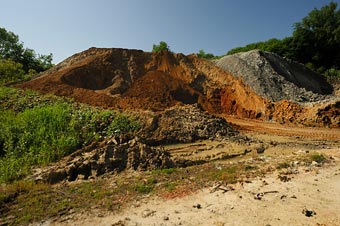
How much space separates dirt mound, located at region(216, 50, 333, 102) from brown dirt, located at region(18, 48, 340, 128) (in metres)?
0.75

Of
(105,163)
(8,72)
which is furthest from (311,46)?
(105,163)

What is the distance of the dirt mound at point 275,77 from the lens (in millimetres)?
18975

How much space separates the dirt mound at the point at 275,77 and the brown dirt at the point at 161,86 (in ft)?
2.46

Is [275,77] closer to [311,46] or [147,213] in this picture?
[147,213]

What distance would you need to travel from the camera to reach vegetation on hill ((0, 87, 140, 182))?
28.7ft

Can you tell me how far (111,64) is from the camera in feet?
70.8

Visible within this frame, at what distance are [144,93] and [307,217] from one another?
15.1 metres

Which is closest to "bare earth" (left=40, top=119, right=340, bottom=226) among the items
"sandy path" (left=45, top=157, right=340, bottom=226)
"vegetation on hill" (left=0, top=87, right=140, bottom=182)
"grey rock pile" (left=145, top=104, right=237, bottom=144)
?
"sandy path" (left=45, top=157, right=340, bottom=226)

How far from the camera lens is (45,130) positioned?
1066cm

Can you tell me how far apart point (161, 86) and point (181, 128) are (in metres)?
8.20

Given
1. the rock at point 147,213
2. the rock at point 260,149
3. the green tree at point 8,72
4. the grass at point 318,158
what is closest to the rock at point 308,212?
the rock at point 147,213

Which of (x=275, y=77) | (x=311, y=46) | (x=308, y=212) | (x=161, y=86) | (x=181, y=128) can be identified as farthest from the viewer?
(x=311, y=46)

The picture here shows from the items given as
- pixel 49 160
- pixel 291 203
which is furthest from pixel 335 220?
pixel 49 160

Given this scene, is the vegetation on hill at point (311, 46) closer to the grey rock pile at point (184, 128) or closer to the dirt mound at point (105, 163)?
the grey rock pile at point (184, 128)
